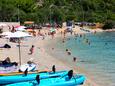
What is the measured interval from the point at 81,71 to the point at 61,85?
941 cm

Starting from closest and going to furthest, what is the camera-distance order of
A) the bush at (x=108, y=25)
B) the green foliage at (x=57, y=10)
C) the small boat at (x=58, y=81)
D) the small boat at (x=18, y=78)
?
the small boat at (x=58, y=81) → the small boat at (x=18, y=78) → the green foliage at (x=57, y=10) → the bush at (x=108, y=25)

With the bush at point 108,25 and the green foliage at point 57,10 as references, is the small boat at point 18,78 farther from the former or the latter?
the bush at point 108,25

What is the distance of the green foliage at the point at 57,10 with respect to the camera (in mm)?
108012

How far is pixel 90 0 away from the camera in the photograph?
516 feet

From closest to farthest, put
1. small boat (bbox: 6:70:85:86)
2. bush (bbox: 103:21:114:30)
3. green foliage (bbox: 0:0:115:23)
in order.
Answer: small boat (bbox: 6:70:85:86) → green foliage (bbox: 0:0:115:23) → bush (bbox: 103:21:114:30)

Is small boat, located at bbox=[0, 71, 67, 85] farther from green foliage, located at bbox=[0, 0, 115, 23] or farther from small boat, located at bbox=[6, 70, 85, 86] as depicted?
green foliage, located at bbox=[0, 0, 115, 23]

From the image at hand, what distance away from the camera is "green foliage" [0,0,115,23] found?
10801 cm

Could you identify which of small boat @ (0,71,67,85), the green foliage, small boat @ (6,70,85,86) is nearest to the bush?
the green foliage

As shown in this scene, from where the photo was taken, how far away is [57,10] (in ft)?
400

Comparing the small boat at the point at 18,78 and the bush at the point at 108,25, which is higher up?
the small boat at the point at 18,78

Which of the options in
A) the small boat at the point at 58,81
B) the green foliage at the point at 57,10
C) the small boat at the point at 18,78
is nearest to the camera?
the small boat at the point at 58,81

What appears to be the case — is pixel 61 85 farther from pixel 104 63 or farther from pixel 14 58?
pixel 104 63

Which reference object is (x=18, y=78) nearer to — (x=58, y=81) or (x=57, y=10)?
(x=58, y=81)

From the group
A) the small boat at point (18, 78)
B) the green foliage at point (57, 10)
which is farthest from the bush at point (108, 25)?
the small boat at point (18, 78)
